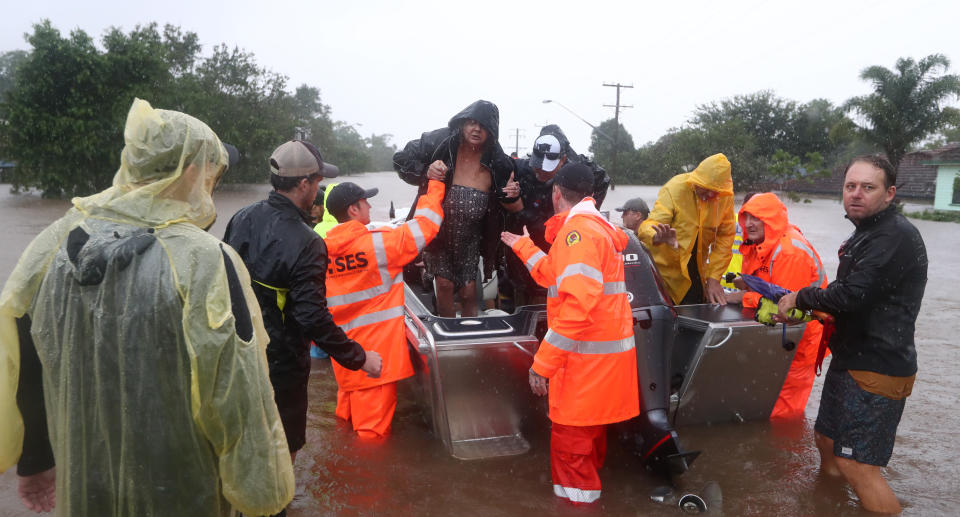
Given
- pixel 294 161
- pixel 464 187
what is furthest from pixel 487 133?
pixel 294 161

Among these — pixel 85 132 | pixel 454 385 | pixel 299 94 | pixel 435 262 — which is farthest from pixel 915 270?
pixel 299 94

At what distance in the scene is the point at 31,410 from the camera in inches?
66.6

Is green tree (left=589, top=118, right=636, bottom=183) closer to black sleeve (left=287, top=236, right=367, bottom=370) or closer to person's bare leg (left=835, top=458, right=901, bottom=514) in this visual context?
person's bare leg (left=835, top=458, right=901, bottom=514)

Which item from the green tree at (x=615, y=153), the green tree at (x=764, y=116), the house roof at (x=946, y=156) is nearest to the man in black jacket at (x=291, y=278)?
the green tree at (x=615, y=153)

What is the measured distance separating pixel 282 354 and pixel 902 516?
11.3 feet

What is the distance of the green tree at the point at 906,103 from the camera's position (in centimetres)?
3062

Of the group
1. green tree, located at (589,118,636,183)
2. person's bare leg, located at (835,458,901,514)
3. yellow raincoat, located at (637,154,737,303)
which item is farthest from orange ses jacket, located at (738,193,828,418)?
green tree, located at (589,118,636,183)

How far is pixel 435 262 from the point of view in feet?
15.4

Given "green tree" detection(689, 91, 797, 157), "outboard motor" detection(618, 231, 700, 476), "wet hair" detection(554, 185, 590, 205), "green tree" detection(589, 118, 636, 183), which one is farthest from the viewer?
"green tree" detection(689, 91, 797, 157)

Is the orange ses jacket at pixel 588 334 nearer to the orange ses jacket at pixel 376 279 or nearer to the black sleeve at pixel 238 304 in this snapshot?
the orange ses jacket at pixel 376 279

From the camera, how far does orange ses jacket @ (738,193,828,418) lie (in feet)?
14.3

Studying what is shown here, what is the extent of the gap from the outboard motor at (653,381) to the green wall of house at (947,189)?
31357 mm

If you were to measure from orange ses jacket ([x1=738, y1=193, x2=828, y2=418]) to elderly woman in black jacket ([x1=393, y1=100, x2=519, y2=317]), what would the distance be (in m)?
1.81

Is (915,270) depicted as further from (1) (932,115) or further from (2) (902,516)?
(1) (932,115)
